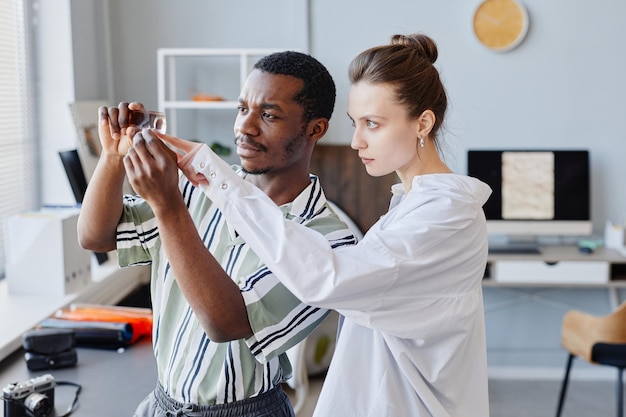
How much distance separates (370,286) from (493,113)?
10.5ft

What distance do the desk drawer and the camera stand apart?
2518mm

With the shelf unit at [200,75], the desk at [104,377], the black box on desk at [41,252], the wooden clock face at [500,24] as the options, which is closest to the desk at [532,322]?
the wooden clock face at [500,24]

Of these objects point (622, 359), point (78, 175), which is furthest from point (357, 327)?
point (622, 359)

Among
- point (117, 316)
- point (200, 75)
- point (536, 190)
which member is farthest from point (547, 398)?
point (117, 316)

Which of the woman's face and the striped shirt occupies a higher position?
the woman's face

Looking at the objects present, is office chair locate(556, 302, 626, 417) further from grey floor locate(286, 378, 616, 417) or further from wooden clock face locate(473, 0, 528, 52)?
wooden clock face locate(473, 0, 528, 52)

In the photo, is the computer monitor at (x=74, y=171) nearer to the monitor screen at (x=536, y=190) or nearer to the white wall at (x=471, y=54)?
the white wall at (x=471, y=54)

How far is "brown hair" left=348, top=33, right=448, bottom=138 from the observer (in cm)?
122

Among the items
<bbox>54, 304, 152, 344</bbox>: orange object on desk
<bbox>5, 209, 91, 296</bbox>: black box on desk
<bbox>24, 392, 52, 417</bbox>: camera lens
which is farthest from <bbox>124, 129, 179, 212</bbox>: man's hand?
<bbox>5, 209, 91, 296</bbox>: black box on desk

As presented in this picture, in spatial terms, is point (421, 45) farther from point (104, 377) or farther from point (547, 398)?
point (547, 398)

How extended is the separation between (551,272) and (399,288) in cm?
283

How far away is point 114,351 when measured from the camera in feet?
6.89

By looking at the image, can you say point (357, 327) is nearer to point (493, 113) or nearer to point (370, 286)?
point (370, 286)

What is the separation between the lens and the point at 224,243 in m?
1.26
